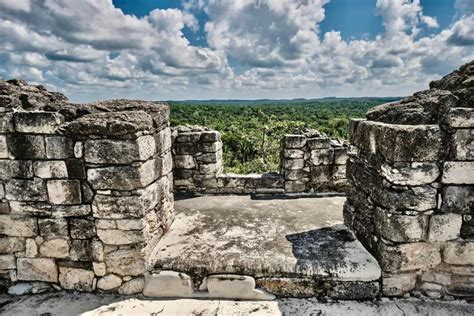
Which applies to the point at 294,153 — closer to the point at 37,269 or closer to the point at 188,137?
the point at 188,137

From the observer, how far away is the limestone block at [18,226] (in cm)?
379

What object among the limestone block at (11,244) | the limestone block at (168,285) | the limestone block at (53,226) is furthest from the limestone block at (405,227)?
the limestone block at (11,244)

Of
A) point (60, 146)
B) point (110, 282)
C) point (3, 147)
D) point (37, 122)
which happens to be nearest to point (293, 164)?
point (110, 282)

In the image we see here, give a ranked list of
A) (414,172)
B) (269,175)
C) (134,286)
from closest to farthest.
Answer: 1. (414,172)
2. (134,286)
3. (269,175)

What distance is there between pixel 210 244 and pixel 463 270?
2821mm

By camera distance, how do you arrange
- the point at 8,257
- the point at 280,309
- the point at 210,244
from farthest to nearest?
1. the point at 210,244
2. the point at 8,257
3. the point at 280,309

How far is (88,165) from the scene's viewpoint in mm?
3611

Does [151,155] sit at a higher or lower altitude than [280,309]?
higher

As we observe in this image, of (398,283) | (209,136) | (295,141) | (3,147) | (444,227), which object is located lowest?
(398,283)

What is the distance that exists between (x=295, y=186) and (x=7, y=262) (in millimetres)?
4614

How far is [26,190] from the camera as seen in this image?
3.73 meters

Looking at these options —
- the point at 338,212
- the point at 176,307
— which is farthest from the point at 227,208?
the point at 176,307

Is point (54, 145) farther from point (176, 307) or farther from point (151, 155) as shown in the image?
point (176, 307)

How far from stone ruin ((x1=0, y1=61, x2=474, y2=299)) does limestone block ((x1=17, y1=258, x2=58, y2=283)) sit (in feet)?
0.04
